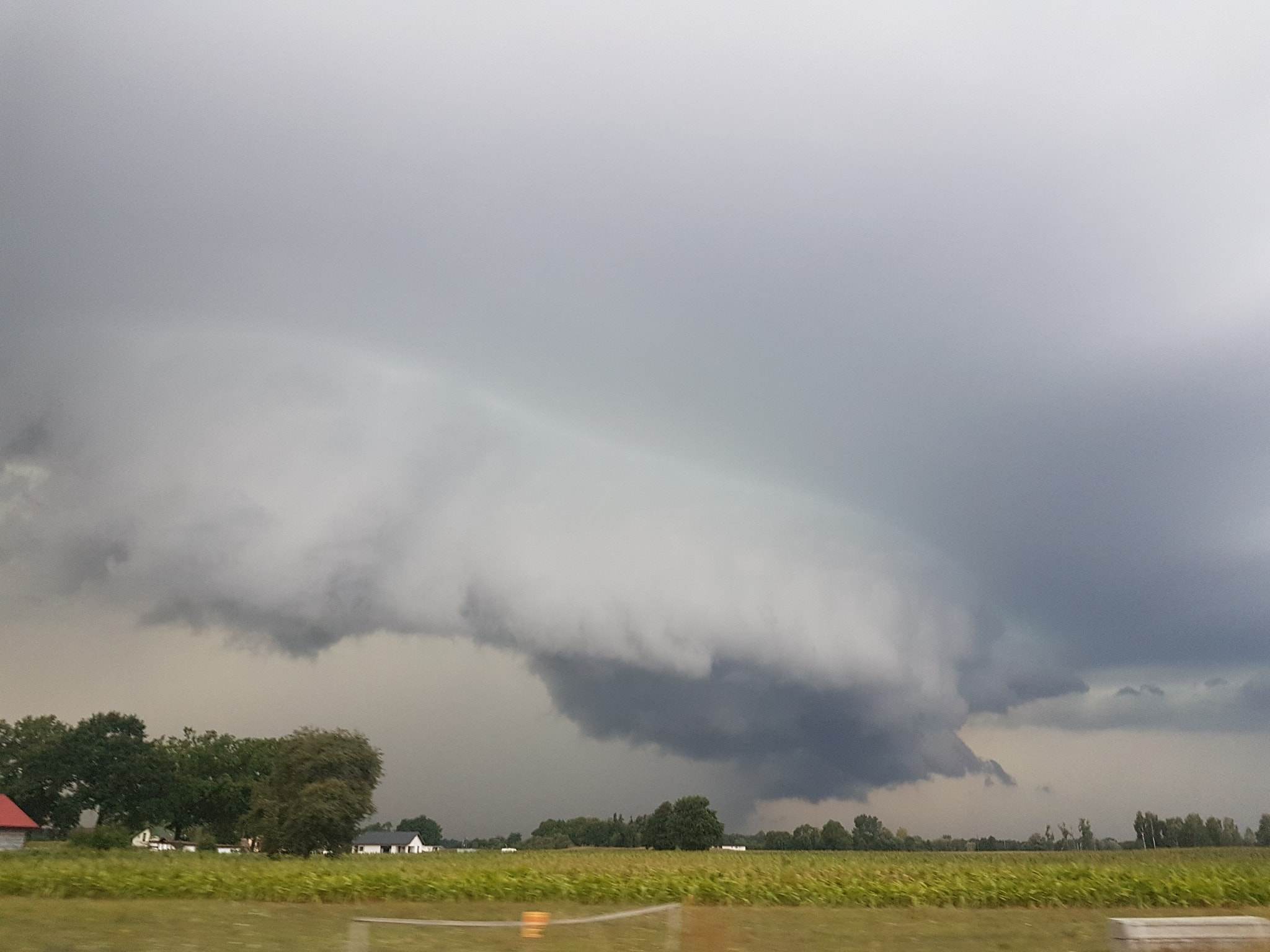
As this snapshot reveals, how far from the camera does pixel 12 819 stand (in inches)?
3524

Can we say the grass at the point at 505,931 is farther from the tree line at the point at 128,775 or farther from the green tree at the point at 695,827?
the green tree at the point at 695,827

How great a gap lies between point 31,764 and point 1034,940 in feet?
368

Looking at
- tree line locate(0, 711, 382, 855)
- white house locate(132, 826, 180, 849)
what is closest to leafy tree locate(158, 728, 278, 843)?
tree line locate(0, 711, 382, 855)

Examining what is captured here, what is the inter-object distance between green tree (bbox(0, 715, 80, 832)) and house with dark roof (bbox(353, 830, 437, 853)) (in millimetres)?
63681

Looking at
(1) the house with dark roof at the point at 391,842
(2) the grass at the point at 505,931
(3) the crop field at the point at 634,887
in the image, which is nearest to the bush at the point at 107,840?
(3) the crop field at the point at 634,887

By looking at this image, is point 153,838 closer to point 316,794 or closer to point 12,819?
point 12,819

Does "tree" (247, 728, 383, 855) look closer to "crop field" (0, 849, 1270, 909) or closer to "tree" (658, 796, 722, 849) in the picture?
"crop field" (0, 849, 1270, 909)

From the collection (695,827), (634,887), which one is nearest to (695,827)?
(695,827)

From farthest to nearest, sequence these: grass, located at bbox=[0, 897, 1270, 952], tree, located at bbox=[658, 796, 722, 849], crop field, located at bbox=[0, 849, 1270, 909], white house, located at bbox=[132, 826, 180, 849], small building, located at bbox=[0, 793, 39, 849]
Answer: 1. white house, located at bbox=[132, 826, 180, 849]
2. tree, located at bbox=[658, 796, 722, 849]
3. small building, located at bbox=[0, 793, 39, 849]
4. crop field, located at bbox=[0, 849, 1270, 909]
5. grass, located at bbox=[0, 897, 1270, 952]

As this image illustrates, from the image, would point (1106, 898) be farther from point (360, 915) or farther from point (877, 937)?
point (360, 915)

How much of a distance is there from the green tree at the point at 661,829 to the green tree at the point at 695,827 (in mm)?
364

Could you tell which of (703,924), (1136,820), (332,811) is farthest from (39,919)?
(1136,820)

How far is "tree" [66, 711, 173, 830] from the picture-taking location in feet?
346

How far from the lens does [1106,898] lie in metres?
36.9
